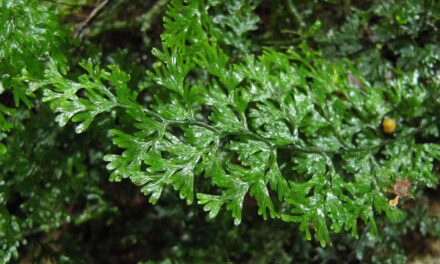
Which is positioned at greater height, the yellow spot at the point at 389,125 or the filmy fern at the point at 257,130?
the filmy fern at the point at 257,130

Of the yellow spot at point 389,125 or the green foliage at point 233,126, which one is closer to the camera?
the green foliage at point 233,126

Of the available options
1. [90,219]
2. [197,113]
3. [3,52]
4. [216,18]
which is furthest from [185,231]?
[3,52]

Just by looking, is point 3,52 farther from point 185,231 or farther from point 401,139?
point 401,139

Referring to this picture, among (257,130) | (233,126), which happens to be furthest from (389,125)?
(233,126)

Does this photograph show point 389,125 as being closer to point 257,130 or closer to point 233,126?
point 257,130

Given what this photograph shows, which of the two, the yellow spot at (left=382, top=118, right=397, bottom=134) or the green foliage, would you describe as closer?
the green foliage

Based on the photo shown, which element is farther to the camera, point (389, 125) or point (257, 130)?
point (389, 125)
